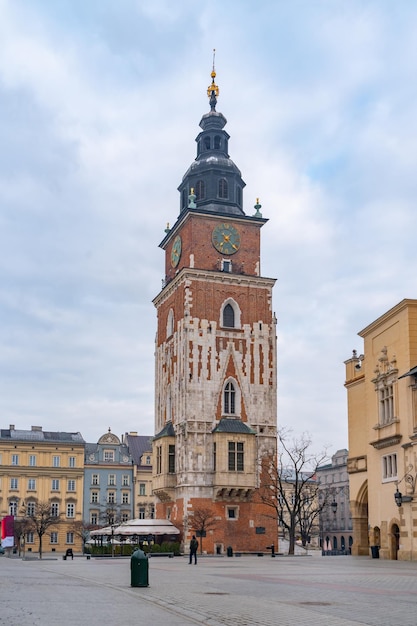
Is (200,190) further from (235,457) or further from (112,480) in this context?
(112,480)

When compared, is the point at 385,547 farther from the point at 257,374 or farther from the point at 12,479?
the point at 12,479

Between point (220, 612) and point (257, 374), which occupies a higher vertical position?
point (257, 374)

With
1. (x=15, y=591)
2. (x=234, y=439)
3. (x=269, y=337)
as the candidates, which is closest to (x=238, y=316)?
(x=269, y=337)

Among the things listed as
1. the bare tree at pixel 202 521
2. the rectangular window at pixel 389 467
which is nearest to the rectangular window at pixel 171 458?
the bare tree at pixel 202 521

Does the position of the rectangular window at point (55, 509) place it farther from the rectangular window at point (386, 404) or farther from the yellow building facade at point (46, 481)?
the rectangular window at point (386, 404)

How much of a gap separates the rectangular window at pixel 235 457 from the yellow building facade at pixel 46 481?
42715mm

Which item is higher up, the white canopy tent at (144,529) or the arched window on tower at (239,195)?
the arched window on tower at (239,195)

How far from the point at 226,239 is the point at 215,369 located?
38.9 feet

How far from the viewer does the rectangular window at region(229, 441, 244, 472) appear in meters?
67.9

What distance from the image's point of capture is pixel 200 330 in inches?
2781

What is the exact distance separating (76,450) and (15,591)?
89023 millimetres

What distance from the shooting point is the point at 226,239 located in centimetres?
7388

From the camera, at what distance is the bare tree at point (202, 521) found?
65.4 m

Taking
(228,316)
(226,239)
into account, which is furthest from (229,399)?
(226,239)
